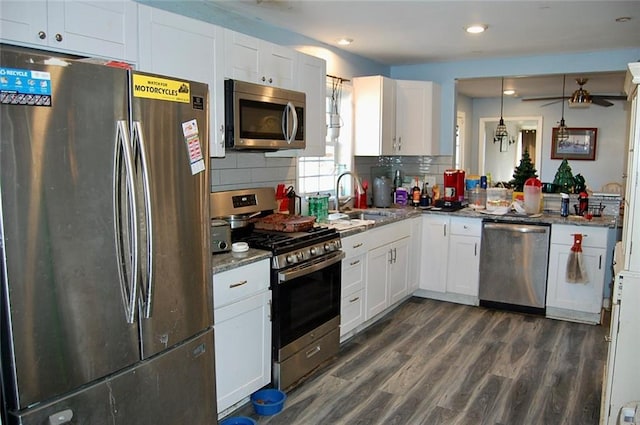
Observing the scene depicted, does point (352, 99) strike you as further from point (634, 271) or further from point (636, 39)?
point (634, 271)

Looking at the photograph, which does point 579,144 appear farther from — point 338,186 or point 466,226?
point 338,186

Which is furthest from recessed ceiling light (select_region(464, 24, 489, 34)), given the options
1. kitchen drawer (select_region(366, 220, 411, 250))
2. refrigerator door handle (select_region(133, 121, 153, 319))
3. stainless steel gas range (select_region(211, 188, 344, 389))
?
refrigerator door handle (select_region(133, 121, 153, 319))

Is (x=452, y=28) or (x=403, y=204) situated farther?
(x=403, y=204)

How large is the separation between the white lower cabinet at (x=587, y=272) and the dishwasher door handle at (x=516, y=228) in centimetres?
10

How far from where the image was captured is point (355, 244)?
370cm

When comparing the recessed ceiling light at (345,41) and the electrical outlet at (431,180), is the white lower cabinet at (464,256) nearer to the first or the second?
the electrical outlet at (431,180)

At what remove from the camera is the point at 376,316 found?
4.27 metres

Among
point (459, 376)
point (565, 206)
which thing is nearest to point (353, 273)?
point (459, 376)

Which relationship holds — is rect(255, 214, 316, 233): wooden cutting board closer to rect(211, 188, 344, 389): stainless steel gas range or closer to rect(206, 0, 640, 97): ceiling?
rect(211, 188, 344, 389): stainless steel gas range

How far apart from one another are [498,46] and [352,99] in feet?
4.50

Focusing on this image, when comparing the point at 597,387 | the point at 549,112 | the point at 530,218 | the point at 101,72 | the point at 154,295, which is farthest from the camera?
the point at 549,112

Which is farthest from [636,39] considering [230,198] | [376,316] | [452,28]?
[230,198]

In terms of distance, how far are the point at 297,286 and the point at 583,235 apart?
8.64 feet

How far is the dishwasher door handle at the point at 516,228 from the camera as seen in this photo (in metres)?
4.37
